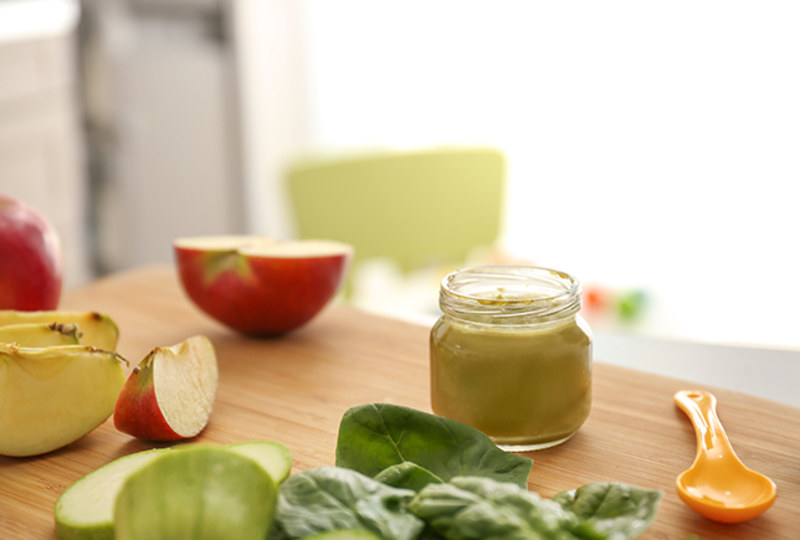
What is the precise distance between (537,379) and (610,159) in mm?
1884

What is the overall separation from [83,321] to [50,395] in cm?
14

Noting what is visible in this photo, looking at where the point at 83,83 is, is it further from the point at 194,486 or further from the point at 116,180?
the point at 194,486

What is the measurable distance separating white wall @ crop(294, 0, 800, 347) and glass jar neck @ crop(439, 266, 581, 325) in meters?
1.68

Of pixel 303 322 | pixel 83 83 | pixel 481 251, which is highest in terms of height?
pixel 83 83

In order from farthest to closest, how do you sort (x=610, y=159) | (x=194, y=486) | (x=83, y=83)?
(x=83, y=83) < (x=610, y=159) < (x=194, y=486)

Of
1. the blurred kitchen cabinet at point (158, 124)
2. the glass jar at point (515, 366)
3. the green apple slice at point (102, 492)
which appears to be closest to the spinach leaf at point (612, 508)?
the glass jar at point (515, 366)

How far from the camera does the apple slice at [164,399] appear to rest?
0.73m

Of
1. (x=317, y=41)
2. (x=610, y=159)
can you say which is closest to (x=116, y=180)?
(x=317, y=41)

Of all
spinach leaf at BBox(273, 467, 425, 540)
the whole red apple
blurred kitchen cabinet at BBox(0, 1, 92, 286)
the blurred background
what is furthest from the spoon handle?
blurred kitchen cabinet at BBox(0, 1, 92, 286)

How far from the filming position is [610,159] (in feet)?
8.07

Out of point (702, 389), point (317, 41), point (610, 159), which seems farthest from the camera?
point (317, 41)

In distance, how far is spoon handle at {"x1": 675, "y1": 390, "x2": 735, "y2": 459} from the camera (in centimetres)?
69

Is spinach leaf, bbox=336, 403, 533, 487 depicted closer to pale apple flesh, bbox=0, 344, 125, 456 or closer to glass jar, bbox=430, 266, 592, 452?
glass jar, bbox=430, 266, 592, 452

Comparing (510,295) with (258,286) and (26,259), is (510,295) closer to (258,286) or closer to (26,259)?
(258,286)
